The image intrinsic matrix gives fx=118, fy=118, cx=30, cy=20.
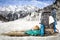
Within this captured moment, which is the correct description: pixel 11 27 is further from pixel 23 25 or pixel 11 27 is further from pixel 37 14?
pixel 37 14

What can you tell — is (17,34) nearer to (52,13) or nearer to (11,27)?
(11,27)

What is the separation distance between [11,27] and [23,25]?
132mm

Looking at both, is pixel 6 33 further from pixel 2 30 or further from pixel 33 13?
pixel 33 13

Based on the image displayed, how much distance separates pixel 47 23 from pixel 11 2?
18.0 inches

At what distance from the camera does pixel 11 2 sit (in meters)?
1.30

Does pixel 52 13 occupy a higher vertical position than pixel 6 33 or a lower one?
higher

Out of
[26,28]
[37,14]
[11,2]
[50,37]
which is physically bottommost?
[50,37]

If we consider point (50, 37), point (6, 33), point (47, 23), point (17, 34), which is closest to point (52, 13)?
point (47, 23)

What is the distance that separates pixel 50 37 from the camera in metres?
1.26

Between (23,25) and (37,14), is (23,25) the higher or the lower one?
the lower one

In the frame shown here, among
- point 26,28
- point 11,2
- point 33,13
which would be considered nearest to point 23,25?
point 26,28

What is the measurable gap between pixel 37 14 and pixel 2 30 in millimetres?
417

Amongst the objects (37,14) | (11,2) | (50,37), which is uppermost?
(11,2)

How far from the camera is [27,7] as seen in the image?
130cm
